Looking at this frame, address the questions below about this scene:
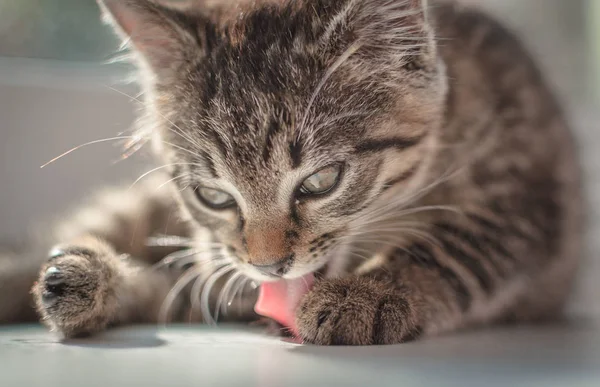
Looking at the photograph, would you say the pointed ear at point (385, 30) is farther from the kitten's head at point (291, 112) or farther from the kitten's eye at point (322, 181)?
the kitten's eye at point (322, 181)

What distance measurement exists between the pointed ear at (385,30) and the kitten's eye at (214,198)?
1.22ft

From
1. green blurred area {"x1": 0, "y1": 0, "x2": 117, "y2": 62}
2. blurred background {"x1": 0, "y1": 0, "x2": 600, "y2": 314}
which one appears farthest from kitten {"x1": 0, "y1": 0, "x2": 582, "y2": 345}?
green blurred area {"x1": 0, "y1": 0, "x2": 117, "y2": 62}

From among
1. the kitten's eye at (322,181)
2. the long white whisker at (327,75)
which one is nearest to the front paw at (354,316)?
the kitten's eye at (322,181)

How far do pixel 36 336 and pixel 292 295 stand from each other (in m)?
0.51

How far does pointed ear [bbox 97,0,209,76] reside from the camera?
1301mm

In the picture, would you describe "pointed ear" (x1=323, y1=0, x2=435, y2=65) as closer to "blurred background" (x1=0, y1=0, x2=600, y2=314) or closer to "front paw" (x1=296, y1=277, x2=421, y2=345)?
"front paw" (x1=296, y1=277, x2=421, y2=345)

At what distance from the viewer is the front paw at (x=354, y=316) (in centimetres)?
113

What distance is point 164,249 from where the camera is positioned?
5.55 ft

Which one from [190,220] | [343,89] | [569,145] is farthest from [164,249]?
[569,145]

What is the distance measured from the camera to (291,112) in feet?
3.87

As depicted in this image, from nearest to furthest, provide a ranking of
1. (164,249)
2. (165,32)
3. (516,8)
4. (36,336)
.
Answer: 1. (36,336)
2. (165,32)
3. (164,249)
4. (516,8)

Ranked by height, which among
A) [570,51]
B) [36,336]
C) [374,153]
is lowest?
[36,336]

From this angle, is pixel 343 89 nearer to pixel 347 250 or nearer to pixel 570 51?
pixel 347 250

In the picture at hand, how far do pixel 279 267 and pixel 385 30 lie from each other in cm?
53
